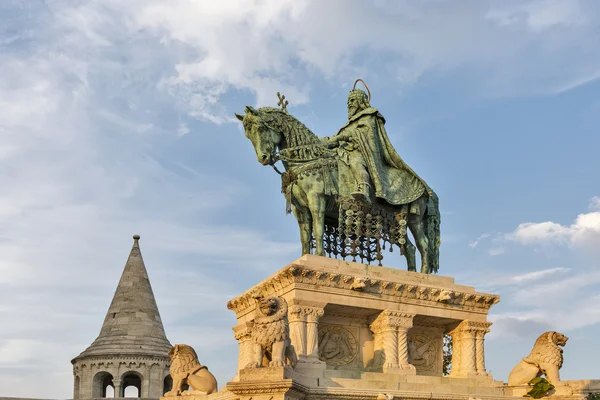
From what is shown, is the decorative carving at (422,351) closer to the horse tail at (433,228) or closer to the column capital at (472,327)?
the column capital at (472,327)

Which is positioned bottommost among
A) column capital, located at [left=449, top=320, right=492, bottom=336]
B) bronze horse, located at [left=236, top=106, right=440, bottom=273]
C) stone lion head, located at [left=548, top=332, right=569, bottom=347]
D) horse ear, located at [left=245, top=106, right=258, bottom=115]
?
stone lion head, located at [left=548, top=332, right=569, bottom=347]

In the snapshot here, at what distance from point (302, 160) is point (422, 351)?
6.76m

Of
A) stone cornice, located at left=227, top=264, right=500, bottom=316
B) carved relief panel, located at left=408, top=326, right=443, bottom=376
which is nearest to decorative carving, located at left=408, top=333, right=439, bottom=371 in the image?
carved relief panel, located at left=408, top=326, right=443, bottom=376

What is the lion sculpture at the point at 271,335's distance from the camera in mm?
18312

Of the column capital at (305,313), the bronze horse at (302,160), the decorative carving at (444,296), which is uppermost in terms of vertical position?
the bronze horse at (302,160)

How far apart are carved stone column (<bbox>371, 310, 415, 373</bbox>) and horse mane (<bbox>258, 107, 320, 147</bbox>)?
5734 mm

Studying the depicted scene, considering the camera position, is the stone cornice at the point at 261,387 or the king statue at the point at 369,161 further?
the king statue at the point at 369,161

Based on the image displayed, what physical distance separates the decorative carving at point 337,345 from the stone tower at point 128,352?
23.0 meters

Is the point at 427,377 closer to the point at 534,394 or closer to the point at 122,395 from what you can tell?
the point at 534,394

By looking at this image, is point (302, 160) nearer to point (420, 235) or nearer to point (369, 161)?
point (369, 161)

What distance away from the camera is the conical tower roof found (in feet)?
144

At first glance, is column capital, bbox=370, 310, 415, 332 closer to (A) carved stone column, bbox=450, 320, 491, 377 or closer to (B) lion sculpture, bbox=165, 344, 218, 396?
(A) carved stone column, bbox=450, 320, 491, 377

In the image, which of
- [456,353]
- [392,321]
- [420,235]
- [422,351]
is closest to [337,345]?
[392,321]

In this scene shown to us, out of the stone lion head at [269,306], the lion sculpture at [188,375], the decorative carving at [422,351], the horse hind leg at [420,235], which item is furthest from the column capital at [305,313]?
the horse hind leg at [420,235]
